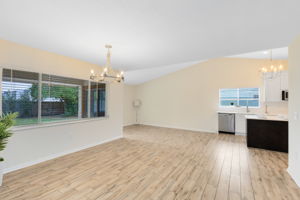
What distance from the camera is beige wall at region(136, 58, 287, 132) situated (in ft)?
18.6

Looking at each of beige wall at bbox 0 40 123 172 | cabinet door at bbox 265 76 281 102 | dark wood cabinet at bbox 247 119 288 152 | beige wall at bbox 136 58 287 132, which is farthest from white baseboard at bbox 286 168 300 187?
beige wall at bbox 0 40 123 172

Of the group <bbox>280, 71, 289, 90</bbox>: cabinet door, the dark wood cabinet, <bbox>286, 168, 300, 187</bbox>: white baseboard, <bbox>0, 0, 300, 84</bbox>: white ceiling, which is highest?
<bbox>0, 0, 300, 84</bbox>: white ceiling

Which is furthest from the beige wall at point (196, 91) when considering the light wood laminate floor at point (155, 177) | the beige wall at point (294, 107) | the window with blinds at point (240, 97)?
the beige wall at point (294, 107)

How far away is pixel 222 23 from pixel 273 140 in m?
3.77

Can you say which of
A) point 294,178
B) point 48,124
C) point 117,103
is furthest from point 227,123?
point 48,124

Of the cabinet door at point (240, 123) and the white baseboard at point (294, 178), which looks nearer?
the white baseboard at point (294, 178)

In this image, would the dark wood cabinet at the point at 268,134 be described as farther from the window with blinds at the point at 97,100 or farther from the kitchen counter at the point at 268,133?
the window with blinds at the point at 97,100

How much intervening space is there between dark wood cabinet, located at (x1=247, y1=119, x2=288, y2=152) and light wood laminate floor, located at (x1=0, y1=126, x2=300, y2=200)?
245mm

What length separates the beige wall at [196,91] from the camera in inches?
223

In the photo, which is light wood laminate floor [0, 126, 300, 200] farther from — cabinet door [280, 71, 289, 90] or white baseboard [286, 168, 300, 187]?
cabinet door [280, 71, 289, 90]

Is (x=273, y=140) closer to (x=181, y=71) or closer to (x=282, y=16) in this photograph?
(x=282, y=16)

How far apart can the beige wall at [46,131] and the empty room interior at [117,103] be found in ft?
0.07

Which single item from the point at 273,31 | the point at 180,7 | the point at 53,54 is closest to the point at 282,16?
the point at 273,31

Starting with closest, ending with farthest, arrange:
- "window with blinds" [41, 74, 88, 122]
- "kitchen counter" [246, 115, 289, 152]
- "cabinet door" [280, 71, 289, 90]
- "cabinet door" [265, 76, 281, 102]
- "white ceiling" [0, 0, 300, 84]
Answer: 1. "white ceiling" [0, 0, 300, 84]
2. "window with blinds" [41, 74, 88, 122]
3. "kitchen counter" [246, 115, 289, 152]
4. "cabinet door" [280, 71, 289, 90]
5. "cabinet door" [265, 76, 281, 102]
